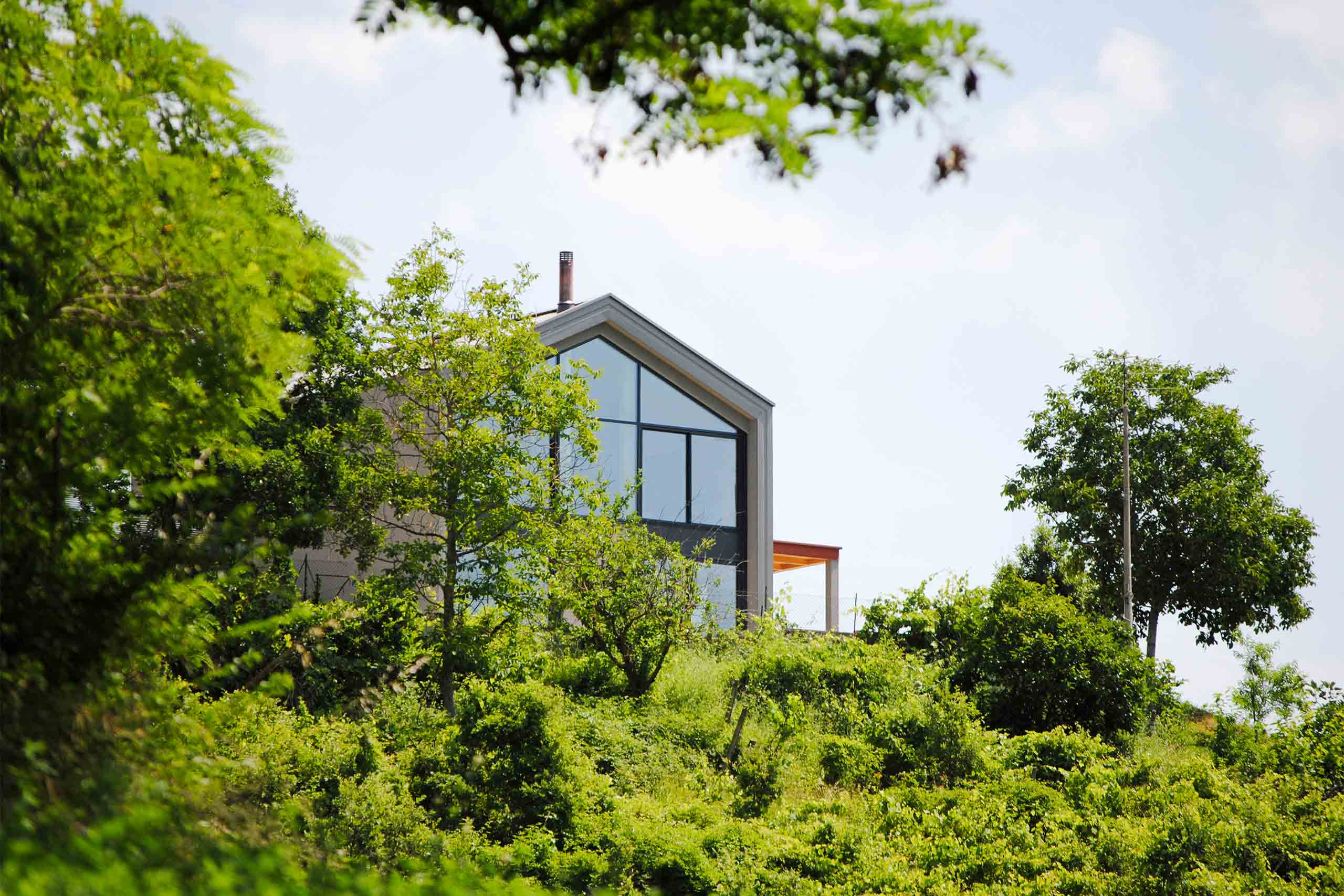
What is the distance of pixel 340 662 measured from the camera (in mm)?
14781

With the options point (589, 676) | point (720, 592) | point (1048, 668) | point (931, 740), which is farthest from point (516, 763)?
point (720, 592)

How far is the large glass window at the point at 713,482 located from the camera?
22.6 metres

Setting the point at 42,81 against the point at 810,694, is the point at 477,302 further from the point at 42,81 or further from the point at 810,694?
the point at 42,81

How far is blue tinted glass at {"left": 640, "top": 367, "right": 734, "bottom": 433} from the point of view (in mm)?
22203

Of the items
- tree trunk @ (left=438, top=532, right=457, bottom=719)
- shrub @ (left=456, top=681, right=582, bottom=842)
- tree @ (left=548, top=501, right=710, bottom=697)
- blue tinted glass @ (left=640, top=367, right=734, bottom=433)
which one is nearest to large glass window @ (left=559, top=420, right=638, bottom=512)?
blue tinted glass @ (left=640, top=367, right=734, bottom=433)

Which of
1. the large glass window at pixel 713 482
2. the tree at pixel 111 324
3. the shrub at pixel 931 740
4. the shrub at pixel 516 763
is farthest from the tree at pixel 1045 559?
the tree at pixel 111 324

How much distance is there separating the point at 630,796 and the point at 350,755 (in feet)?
10.1

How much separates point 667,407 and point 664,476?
4.41ft

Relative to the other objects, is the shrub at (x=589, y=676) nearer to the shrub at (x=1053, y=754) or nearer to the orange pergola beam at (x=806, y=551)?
the shrub at (x=1053, y=754)

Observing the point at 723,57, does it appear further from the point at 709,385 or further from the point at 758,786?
the point at 709,385

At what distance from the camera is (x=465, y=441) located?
47.4 ft

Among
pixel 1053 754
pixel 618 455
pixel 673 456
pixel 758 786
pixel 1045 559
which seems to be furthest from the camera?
pixel 1045 559

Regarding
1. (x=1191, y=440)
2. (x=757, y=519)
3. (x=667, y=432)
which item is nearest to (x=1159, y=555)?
(x=1191, y=440)

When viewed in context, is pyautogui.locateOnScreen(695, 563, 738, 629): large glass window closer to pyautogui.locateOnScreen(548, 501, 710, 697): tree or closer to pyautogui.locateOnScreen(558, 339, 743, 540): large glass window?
pyautogui.locateOnScreen(548, 501, 710, 697): tree
